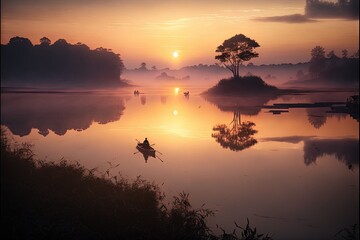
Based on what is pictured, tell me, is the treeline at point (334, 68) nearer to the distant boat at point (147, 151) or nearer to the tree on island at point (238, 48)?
the tree on island at point (238, 48)

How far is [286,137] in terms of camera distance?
36.7 metres

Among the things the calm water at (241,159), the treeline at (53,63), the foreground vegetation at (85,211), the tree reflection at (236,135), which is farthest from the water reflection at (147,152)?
the treeline at (53,63)

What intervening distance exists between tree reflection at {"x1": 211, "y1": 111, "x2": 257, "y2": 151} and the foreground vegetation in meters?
16.1

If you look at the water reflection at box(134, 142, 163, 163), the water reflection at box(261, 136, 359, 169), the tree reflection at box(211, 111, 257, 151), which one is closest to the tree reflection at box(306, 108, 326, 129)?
the water reflection at box(261, 136, 359, 169)

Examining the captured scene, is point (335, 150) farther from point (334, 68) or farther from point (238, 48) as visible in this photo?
point (334, 68)

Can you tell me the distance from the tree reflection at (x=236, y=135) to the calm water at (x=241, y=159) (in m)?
0.21

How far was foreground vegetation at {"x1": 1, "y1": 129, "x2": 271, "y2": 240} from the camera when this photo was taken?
1295 cm

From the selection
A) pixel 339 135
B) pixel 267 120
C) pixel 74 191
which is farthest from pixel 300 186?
pixel 267 120

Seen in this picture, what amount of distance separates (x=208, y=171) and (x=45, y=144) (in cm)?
1733

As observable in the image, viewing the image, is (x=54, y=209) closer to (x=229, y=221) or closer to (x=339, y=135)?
(x=229, y=221)

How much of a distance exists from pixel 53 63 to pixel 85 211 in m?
122

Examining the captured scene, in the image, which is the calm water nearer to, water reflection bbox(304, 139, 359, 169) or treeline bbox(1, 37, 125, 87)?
water reflection bbox(304, 139, 359, 169)

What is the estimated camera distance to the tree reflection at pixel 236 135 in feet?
109

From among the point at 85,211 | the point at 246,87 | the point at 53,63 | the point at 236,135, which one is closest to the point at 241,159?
the point at 236,135
